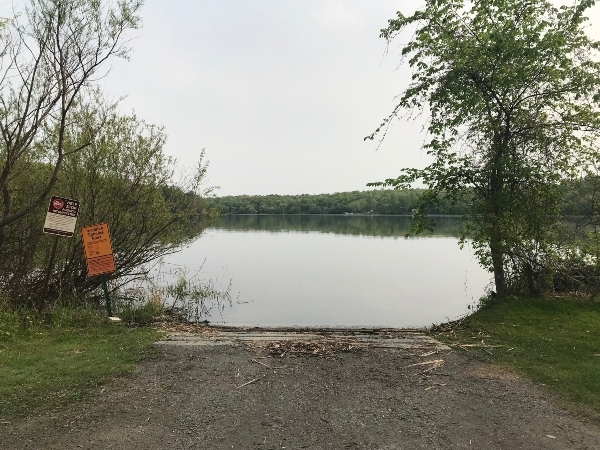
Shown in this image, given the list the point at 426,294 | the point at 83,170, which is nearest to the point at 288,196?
the point at 426,294

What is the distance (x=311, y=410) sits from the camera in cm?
457

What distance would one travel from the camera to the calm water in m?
13.5

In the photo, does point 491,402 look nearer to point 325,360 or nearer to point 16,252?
point 325,360

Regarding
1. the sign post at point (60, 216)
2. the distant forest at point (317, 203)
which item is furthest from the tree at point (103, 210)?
the distant forest at point (317, 203)

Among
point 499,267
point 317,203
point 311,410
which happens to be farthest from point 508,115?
point 317,203

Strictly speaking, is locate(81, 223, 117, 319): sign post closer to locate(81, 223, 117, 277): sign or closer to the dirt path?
locate(81, 223, 117, 277): sign

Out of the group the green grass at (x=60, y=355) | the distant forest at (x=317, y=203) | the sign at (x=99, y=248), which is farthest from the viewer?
the distant forest at (x=317, y=203)

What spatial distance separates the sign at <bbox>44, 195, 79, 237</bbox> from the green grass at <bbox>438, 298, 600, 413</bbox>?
6266 mm

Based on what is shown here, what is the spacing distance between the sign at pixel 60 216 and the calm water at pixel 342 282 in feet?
17.7

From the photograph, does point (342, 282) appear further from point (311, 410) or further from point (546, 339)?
point (311, 410)

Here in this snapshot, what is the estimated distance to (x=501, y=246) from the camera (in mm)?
8969

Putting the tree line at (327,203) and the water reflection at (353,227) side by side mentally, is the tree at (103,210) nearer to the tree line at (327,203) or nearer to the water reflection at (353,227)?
the water reflection at (353,227)

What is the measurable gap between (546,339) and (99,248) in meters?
7.40

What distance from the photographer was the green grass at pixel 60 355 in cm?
480
